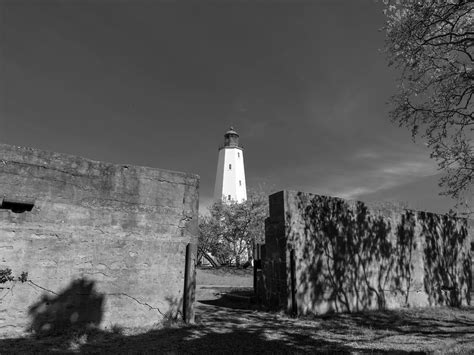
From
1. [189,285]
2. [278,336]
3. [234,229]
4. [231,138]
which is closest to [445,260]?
[278,336]

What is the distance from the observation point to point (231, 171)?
4775 centimetres

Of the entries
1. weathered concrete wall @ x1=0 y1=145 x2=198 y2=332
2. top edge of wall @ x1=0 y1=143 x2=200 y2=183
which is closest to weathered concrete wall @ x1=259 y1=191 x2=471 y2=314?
weathered concrete wall @ x1=0 y1=145 x2=198 y2=332

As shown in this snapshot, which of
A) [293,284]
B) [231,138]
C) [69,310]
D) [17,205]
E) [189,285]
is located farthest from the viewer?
[231,138]

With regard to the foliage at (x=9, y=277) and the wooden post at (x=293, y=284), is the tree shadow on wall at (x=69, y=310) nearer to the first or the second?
the foliage at (x=9, y=277)

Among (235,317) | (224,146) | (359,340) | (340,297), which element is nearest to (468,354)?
(359,340)

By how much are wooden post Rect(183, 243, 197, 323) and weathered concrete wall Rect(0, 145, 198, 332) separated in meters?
0.08

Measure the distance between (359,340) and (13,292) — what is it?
6.14 m

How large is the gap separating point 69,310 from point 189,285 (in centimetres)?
232

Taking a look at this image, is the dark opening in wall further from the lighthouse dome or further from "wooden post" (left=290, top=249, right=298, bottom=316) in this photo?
the lighthouse dome

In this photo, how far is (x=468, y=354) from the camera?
190 inches

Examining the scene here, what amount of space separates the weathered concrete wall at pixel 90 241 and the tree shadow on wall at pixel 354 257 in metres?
3.38

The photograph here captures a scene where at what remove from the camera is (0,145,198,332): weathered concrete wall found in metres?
5.70

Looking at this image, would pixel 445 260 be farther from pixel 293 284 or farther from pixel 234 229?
pixel 234 229

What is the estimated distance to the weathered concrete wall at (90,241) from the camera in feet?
18.7
